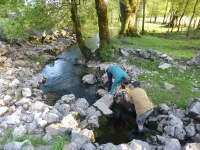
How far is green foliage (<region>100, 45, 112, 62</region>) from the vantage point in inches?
635

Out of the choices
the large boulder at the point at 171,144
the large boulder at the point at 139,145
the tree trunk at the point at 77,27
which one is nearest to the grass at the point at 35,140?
the large boulder at the point at 139,145

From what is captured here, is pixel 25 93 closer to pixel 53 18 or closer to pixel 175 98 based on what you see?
pixel 53 18

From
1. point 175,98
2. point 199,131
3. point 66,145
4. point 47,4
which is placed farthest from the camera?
point 47,4

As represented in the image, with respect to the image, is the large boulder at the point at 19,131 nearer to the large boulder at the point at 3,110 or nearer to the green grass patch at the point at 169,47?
the large boulder at the point at 3,110

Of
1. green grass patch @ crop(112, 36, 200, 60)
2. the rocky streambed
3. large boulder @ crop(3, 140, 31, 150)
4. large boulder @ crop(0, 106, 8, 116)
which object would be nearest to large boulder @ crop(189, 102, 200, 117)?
the rocky streambed

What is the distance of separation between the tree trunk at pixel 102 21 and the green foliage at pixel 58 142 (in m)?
10.6

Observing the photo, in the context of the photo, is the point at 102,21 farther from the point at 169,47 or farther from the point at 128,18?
the point at 128,18

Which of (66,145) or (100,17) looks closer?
(66,145)

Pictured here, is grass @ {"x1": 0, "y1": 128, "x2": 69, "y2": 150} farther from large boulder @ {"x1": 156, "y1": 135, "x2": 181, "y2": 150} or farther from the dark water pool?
the dark water pool

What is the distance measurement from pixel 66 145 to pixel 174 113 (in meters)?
5.20

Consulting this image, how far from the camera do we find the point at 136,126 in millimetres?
9164

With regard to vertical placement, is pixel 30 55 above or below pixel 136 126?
above

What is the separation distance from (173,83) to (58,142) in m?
7.51

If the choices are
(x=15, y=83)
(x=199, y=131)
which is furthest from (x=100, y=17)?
(x=199, y=131)
